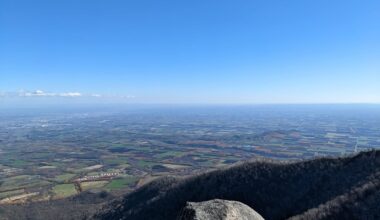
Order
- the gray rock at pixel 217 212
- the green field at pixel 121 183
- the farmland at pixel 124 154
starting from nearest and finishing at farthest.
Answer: the gray rock at pixel 217 212 → the green field at pixel 121 183 → the farmland at pixel 124 154

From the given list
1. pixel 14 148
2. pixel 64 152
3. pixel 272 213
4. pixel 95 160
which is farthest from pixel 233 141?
pixel 272 213

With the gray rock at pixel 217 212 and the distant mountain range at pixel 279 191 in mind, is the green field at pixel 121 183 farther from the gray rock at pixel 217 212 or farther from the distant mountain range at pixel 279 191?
the gray rock at pixel 217 212

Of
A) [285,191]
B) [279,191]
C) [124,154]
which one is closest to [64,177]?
[124,154]

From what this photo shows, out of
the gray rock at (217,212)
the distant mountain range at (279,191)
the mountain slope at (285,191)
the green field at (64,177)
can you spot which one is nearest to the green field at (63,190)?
the green field at (64,177)

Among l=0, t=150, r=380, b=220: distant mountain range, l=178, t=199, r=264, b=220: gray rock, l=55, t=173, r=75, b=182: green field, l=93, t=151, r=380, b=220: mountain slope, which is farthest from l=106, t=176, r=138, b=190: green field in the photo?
l=178, t=199, r=264, b=220: gray rock

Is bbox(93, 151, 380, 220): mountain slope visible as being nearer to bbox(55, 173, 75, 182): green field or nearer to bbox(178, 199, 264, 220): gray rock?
bbox(178, 199, 264, 220): gray rock

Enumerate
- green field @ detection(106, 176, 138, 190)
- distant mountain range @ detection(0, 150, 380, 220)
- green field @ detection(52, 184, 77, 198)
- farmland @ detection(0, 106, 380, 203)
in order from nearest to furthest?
1. distant mountain range @ detection(0, 150, 380, 220)
2. green field @ detection(52, 184, 77, 198)
3. green field @ detection(106, 176, 138, 190)
4. farmland @ detection(0, 106, 380, 203)

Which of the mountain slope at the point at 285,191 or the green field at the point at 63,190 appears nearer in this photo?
the mountain slope at the point at 285,191

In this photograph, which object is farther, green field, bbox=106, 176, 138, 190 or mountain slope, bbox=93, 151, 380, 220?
green field, bbox=106, 176, 138, 190
